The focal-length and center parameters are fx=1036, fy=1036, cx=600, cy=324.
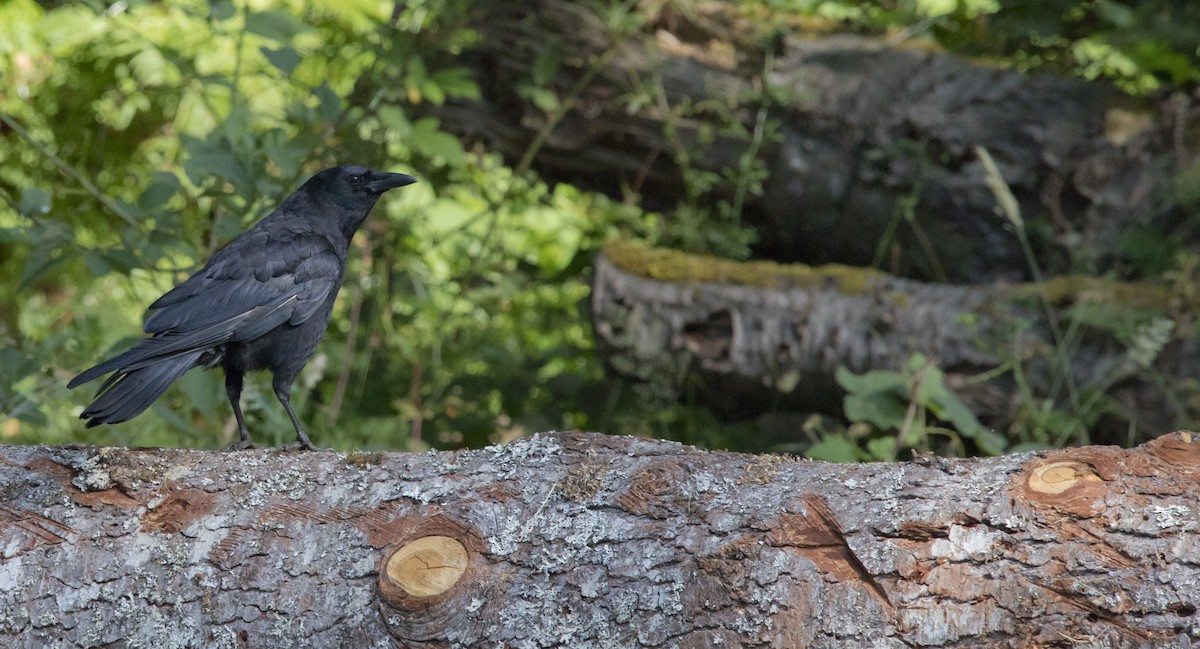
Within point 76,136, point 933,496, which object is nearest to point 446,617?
point 933,496

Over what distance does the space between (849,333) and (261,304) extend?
258 centimetres

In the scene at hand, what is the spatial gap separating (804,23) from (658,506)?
14.2 ft

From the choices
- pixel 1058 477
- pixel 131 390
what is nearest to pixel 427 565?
pixel 131 390

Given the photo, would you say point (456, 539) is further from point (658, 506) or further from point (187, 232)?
point (187, 232)

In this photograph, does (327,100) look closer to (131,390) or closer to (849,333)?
(131,390)

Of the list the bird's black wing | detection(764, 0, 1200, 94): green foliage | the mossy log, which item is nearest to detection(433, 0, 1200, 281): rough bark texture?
detection(764, 0, 1200, 94): green foliage

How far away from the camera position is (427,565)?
2.21m

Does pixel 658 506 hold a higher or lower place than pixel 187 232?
higher

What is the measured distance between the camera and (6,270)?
672 centimetres

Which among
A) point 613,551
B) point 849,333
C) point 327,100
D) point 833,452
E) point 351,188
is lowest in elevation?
point 849,333

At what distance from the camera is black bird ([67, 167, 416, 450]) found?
9.79 ft

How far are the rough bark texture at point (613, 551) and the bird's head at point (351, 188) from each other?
165 centimetres

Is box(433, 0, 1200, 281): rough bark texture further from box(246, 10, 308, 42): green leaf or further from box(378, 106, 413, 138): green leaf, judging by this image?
box(246, 10, 308, 42): green leaf

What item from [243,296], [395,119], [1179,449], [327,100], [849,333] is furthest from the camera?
[849,333]
